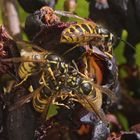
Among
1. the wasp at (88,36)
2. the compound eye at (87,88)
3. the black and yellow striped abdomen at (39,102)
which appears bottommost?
the black and yellow striped abdomen at (39,102)

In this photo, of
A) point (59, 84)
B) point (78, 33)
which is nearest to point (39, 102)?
point (59, 84)

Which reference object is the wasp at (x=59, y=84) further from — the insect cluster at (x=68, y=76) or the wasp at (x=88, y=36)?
the wasp at (x=88, y=36)

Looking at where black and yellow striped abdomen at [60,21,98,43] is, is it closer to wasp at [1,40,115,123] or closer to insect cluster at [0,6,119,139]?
insect cluster at [0,6,119,139]

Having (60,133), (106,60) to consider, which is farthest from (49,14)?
(60,133)

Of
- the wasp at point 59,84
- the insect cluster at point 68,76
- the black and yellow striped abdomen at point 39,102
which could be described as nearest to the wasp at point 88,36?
the insect cluster at point 68,76

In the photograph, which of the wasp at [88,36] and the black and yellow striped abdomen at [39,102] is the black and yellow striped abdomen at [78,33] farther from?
the black and yellow striped abdomen at [39,102]

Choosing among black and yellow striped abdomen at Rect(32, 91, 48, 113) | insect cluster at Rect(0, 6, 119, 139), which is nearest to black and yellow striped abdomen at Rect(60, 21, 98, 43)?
insect cluster at Rect(0, 6, 119, 139)

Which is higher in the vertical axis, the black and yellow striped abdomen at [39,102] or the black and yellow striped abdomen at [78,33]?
the black and yellow striped abdomen at [78,33]
